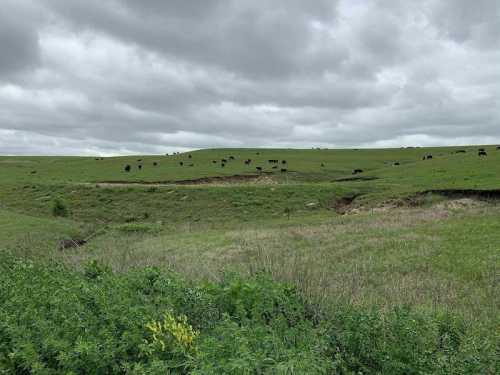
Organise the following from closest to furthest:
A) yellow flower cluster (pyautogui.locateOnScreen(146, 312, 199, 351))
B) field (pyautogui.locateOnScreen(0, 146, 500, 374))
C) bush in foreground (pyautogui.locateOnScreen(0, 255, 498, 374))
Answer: bush in foreground (pyautogui.locateOnScreen(0, 255, 498, 374)), field (pyautogui.locateOnScreen(0, 146, 500, 374)), yellow flower cluster (pyautogui.locateOnScreen(146, 312, 199, 351))

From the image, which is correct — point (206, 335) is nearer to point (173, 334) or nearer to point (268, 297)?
point (173, 334)

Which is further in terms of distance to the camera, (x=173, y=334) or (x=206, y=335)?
(x=206, y=335)

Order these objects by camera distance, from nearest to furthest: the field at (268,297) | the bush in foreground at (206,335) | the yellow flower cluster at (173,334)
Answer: the bush in foreground at (206,335) → the field at (268,297) → the yellow flower cluster at (173,334)

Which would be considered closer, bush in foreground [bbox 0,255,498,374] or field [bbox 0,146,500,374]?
bush in foreground [bbox 0,255,498,374]

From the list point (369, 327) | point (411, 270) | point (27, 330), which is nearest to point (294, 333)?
point (369, 327)

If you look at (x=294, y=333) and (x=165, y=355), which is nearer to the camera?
(x=165, y=355)

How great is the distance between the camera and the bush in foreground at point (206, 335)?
4727 mm

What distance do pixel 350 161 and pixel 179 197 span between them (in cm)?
4603

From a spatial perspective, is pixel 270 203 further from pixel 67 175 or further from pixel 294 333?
pixel 67 175

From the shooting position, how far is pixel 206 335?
5.79 m

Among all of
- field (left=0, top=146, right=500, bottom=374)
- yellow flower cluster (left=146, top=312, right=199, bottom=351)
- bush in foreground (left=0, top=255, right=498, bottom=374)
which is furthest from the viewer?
yellow flower cluster (left=146, top=312, right=199, bottom=351)

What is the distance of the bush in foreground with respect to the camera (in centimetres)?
473

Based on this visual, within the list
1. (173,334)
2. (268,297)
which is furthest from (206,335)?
(268,297)

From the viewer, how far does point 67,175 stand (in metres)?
62.3
